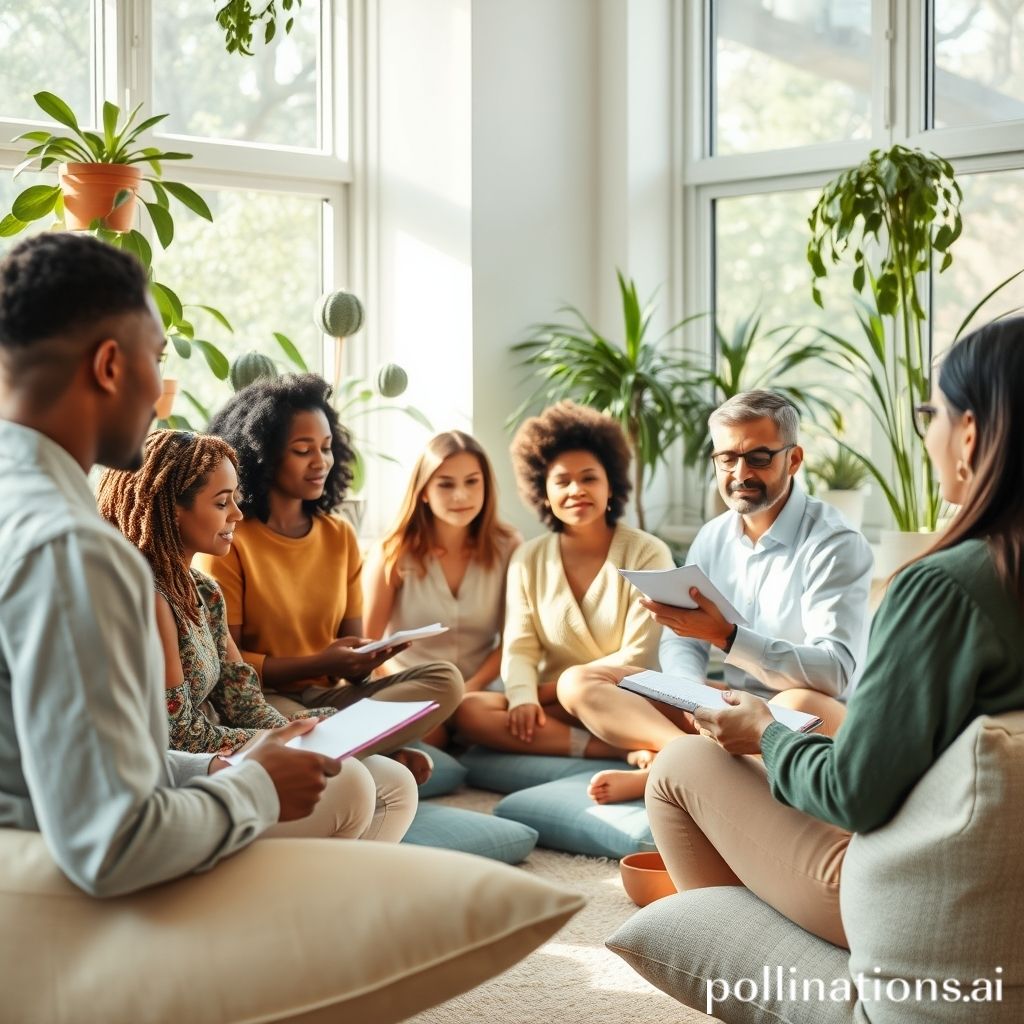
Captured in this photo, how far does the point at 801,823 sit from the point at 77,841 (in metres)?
1.03

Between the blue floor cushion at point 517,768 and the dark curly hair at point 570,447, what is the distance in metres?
0.65

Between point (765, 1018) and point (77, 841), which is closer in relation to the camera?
point (77, 841)

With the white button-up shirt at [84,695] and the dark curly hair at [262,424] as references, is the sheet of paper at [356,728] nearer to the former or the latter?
the white button-up shirt at [84,695]

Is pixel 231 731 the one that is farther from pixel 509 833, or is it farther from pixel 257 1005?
pixel 257 1005

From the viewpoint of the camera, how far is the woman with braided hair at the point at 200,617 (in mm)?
2326

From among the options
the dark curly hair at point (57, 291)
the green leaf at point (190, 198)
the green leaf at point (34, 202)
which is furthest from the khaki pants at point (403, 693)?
the dark curly hair at point (57, 291)

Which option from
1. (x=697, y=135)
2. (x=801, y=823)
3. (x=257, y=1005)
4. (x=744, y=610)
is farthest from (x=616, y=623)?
(x=257, y=1005)

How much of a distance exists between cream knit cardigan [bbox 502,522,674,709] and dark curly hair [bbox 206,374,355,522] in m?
0.68

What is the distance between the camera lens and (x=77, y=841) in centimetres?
125

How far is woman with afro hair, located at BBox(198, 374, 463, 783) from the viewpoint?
10.3 ft

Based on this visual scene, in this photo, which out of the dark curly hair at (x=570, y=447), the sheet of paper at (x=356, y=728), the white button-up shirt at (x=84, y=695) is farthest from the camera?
the dark curly hair at (x=570, y=447)

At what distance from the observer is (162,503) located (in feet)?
8.07

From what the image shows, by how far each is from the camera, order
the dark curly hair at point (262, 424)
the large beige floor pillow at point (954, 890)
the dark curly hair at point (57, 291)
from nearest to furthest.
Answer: the dark curly hair at point (57, 291) < the large beige floor pillow at point (954, 890) < the dark curly hair at point (262, 424)

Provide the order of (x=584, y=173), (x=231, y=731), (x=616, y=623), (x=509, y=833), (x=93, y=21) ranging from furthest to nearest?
(x=584, y=173)
(x=93, y=21)
(x=616, y=623)
(x=509, y=833)
(x=231, y=731)
